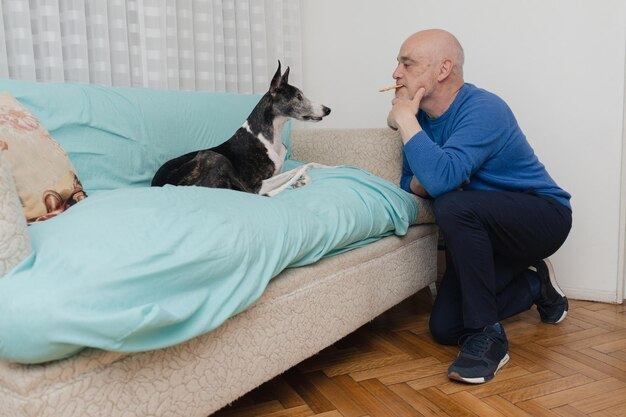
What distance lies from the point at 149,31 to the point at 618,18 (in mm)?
1837

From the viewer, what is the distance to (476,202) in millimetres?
1577

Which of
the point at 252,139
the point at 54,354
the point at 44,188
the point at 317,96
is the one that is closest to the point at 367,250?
the point at 252,139

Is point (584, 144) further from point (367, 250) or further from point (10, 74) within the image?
point (10, 74)

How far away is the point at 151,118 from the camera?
1.87 meters

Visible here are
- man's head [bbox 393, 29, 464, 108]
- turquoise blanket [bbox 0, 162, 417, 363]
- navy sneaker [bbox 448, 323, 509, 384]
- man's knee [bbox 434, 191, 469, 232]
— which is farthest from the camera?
man's head [bbox 393, 29, 464, 108]

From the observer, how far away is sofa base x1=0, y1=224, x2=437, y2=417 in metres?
0.80

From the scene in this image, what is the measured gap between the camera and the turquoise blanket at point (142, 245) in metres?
0.77

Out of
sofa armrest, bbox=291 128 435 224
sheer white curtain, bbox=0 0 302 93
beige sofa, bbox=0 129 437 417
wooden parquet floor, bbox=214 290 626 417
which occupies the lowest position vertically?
wooden parquet floor, bbox=214 290 626 417

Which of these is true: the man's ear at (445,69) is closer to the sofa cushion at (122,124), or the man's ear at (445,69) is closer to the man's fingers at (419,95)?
the man's fingers at (419,95)

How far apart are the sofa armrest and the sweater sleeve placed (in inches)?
11.0

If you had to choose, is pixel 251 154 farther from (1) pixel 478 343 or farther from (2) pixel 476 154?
(1) pixel 478 343

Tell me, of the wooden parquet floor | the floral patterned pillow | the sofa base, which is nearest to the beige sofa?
the sofa base

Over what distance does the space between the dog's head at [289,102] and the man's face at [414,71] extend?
0.48m

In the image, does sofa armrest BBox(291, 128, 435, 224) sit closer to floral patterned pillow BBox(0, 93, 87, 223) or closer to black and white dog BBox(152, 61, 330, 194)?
black and white dog BBox(152, 61, 330, 194)
